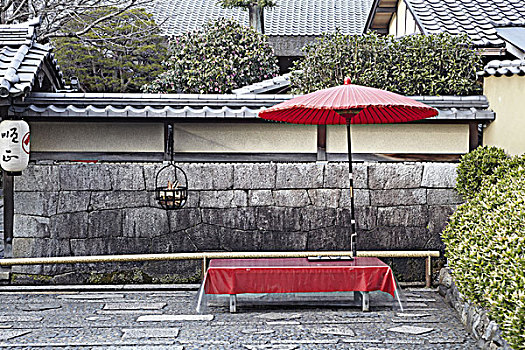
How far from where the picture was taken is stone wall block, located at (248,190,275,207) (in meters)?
8.43

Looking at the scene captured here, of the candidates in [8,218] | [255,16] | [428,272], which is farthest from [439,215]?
[255,16]

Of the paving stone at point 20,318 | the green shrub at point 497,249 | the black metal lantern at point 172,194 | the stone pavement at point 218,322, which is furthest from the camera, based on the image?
the black metal lantern at point 172,194

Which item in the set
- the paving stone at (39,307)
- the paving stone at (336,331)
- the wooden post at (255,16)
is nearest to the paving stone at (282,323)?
the paving stone at (336,331)

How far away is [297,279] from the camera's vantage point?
22.2 feet

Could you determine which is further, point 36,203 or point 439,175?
point 439,175

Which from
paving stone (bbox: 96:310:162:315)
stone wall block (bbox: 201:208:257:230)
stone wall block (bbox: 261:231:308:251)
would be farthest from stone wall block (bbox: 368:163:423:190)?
paving stone (bbox: 96:310:162:315)

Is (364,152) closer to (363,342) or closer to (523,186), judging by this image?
(523,186)

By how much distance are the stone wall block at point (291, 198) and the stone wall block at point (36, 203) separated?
3097 mm

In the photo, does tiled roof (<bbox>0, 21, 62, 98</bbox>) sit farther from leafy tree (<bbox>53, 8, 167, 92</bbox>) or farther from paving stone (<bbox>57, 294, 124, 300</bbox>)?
leafy tree (<bbox>53, 8, 167, 92</bbox>)

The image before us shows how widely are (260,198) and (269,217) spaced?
302mm

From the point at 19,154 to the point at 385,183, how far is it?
4927 mm

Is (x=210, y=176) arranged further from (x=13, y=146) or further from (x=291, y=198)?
(x=13, y=146)

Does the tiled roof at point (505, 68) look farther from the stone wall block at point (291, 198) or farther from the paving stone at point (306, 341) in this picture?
the paving stone at point (306, 341)

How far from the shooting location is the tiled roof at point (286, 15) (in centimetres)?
2302
